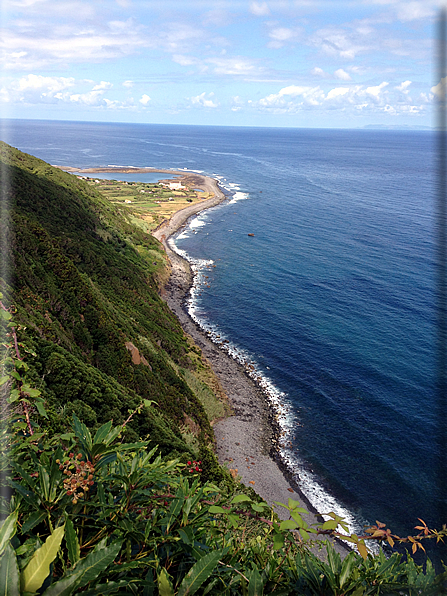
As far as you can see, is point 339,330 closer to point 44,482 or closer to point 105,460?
point 105,460

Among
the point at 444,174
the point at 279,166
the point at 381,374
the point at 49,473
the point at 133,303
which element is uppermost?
the point at 279,166

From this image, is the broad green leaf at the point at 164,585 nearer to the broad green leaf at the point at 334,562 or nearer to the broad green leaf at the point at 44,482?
the broad green leaf at the point at 44,482

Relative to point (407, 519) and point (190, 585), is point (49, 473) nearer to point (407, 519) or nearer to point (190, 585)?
point (190, 585)

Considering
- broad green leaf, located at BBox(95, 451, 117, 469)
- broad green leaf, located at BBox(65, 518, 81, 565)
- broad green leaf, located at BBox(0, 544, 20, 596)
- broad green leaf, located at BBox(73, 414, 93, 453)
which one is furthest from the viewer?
broad green leaf, located at BBox(73, 414, 93, 453)

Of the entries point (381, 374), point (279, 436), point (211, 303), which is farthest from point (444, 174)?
point (211, 303)

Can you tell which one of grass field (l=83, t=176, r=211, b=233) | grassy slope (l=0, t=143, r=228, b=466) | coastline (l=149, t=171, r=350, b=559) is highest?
grass field (l=83, t=176, r=211, b=233)

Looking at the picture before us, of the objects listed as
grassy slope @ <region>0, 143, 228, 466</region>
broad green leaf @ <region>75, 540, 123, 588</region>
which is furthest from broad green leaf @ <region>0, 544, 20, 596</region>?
grassy slope @ <region>0, 143, 228, 466</region>

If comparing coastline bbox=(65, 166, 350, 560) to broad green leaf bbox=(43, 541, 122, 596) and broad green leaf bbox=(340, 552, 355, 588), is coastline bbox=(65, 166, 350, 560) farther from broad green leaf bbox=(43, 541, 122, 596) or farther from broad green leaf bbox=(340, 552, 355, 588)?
broad green leaf bbox=(43, 541, 122, 596)
